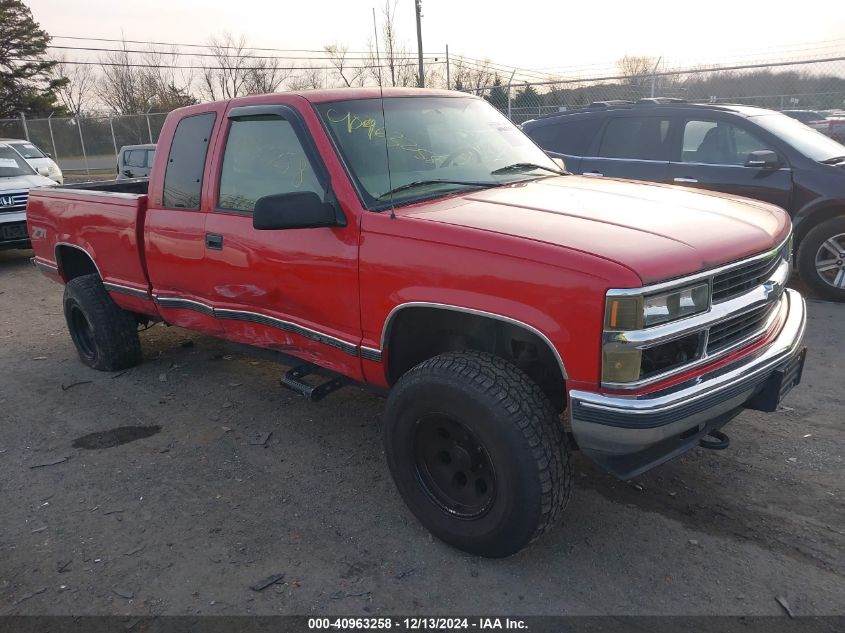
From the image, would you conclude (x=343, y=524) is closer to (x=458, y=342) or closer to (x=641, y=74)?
(x=458, y=342)

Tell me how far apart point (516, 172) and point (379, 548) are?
85.6 inches

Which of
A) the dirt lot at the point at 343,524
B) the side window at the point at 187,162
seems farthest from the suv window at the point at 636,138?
the side window at the point at 187,162

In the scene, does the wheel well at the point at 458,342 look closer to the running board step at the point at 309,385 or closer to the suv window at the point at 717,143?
the running board step at the point at 309,385

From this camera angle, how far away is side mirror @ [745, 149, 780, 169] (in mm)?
6457

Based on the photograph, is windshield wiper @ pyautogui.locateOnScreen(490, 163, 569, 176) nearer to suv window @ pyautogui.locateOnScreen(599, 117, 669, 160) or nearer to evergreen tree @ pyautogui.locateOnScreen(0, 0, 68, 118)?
suv window @ pyautogui.locateOnScreen(599, 117, 669, 160)

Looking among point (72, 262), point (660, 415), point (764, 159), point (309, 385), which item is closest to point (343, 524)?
point (309, 385)

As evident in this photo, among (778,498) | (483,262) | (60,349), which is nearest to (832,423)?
(778,498)

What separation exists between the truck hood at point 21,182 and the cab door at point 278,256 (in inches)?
288

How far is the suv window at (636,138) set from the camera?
7.25 meters

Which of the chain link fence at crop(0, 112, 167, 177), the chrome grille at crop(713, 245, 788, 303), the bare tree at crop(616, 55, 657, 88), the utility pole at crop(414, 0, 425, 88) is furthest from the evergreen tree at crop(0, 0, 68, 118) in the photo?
the chrome grille at crop(713, 245, 788, 303)

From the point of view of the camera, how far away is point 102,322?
5.28 metres

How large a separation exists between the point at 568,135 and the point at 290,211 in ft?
18.1

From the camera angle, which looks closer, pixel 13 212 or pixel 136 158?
pixel 13 212

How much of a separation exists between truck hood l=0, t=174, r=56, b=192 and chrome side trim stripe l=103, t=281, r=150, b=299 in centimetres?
578
